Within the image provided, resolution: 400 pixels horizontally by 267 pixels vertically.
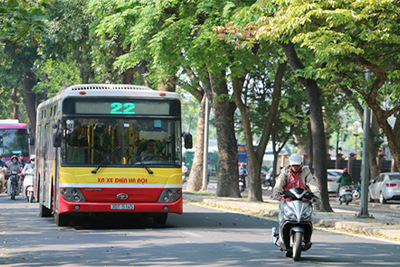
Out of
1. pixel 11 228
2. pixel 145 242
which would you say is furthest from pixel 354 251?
pixel 11 228

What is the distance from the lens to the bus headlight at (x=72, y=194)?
16.8 meters

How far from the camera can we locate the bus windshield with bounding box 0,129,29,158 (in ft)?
148

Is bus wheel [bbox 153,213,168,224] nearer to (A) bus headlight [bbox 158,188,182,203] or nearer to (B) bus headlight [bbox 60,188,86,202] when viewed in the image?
(A) bus headlight [bbox 158,188,182,203]

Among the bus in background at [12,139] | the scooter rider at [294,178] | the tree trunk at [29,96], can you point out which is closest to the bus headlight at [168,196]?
the scooter rider at [294,178]

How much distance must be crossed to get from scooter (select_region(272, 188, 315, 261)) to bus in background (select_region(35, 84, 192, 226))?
5188 millimetres

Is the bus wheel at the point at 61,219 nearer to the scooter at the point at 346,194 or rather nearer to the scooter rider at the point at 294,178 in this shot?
the scooter rider at the point at 294,178

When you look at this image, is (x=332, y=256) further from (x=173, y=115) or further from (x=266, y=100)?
(x=266, y=100)

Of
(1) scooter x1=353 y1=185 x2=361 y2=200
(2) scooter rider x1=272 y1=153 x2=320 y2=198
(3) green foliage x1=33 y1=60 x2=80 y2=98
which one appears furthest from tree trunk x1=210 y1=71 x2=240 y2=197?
(3) green foliage x1=33 y1=60 x2=80 y2=98

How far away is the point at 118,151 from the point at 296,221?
6.08 m

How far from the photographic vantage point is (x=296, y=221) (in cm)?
1166

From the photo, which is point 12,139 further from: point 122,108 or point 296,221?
point 296,221

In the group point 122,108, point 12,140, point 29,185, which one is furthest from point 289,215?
point 12,140

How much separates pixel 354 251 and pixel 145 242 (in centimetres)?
347

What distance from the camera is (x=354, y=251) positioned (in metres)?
13.4
